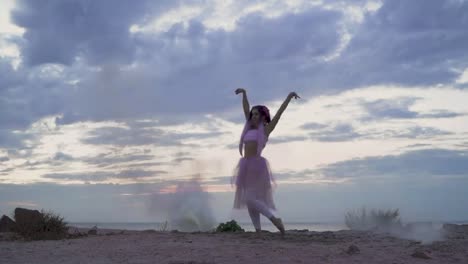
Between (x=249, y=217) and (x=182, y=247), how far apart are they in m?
2.58

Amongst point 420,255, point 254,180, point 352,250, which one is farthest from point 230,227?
point 420,255

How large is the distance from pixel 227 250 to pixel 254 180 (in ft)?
8.06

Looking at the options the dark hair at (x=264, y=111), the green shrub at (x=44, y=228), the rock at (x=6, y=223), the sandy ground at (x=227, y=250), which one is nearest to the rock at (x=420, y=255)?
the sandy ground at (x=227, y=250)

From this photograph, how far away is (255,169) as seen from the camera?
999cm

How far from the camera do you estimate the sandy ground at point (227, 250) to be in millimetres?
7102

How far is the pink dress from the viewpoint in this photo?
9953 mm

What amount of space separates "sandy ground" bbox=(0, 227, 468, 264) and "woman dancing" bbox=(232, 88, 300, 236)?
0.58 meters

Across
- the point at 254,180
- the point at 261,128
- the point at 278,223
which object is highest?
the point at 261,128

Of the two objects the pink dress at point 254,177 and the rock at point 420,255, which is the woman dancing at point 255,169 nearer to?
the pink dress at point 254,177

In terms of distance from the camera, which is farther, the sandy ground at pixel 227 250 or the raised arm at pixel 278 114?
the raised arm at pixel 278 114

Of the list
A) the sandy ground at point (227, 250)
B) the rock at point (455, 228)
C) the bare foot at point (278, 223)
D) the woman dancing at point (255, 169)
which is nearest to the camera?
the sandy ground at point (227, 250)

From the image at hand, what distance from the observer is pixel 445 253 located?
783cm

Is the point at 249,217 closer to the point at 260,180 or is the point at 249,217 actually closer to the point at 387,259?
the point at 260,180

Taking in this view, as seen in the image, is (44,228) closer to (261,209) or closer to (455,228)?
(261,209)
